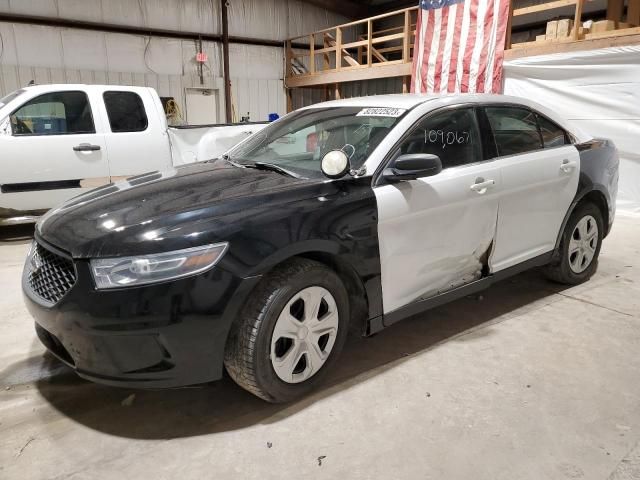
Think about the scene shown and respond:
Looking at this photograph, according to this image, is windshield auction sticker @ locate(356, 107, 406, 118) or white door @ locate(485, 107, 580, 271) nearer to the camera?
windshield auction sticker @ locate(356, 107, 406, 118)

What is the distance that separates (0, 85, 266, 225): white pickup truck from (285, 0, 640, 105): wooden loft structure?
5853mm

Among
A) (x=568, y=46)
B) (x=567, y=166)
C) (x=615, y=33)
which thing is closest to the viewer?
(x=567, y=166)

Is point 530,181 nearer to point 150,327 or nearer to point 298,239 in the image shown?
point 298,239

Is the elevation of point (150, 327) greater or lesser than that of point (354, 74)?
lesser

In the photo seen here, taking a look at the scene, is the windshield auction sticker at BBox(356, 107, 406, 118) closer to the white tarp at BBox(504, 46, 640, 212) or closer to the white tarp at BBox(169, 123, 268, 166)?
the white tarp at BBox(169, 123, 268, 166)

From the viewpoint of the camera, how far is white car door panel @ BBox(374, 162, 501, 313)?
257 centimetres

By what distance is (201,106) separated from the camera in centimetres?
1401

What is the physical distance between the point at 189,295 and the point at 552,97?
7407mm

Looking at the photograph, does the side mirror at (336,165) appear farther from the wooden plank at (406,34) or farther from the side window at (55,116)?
the wooden plank at (406,34)

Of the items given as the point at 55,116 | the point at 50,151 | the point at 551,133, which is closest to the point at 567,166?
the point at 551,133

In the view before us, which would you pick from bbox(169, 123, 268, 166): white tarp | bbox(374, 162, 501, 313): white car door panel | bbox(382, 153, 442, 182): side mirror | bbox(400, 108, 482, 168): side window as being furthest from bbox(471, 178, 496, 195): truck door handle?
bbox(169, 123, 268, 166): white tarp

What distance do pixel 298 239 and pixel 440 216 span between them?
92 centimetres

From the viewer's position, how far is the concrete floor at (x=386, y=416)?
6.52ft

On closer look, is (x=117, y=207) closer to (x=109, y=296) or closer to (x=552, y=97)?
(x=109, y=296)
